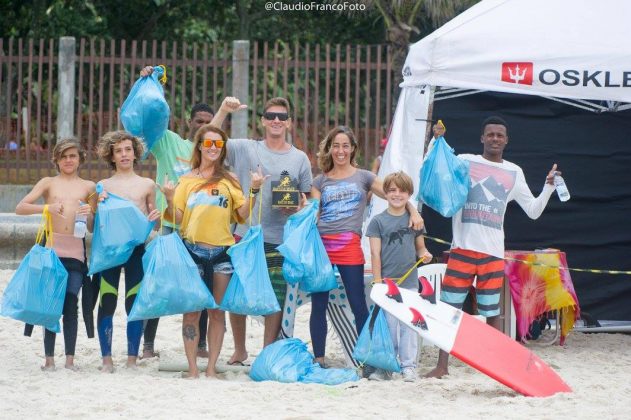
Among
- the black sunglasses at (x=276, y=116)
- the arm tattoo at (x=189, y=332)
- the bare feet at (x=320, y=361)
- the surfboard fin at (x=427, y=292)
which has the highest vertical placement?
the black sunglasses at (x=276, y=116)

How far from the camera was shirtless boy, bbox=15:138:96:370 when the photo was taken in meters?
6.62

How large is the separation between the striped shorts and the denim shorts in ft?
4.68

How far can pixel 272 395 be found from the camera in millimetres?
6004

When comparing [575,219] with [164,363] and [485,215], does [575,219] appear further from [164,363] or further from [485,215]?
[164,363]

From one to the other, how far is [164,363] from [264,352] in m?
0.68

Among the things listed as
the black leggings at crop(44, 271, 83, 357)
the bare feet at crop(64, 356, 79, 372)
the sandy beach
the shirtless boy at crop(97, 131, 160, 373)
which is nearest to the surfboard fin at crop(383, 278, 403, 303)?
the sandy beach

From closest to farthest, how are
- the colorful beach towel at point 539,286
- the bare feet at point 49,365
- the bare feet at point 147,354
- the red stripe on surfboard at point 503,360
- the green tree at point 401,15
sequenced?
the red stripe on surfboard at point 503,360
the bare feet at point 49,365
the bare feet at point 147,354
the colorful beach towel at point 539,286
the green tree at point 401,15

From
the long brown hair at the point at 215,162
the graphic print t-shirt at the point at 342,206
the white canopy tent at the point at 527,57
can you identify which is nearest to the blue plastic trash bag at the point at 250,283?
the long brown hair at the point at 215,162

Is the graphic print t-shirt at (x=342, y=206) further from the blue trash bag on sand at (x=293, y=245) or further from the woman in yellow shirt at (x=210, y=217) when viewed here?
the woman in yellow shirt at (x=210, y=217)

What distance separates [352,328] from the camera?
709 cm

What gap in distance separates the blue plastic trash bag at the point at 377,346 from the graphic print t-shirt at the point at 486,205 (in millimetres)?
833

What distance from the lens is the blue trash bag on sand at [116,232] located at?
21.3 ft

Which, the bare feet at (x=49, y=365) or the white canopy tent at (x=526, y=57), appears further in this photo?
the white canopy tent at (x=526, y=57)

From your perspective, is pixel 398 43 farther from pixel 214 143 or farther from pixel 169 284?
pixel 169 284
